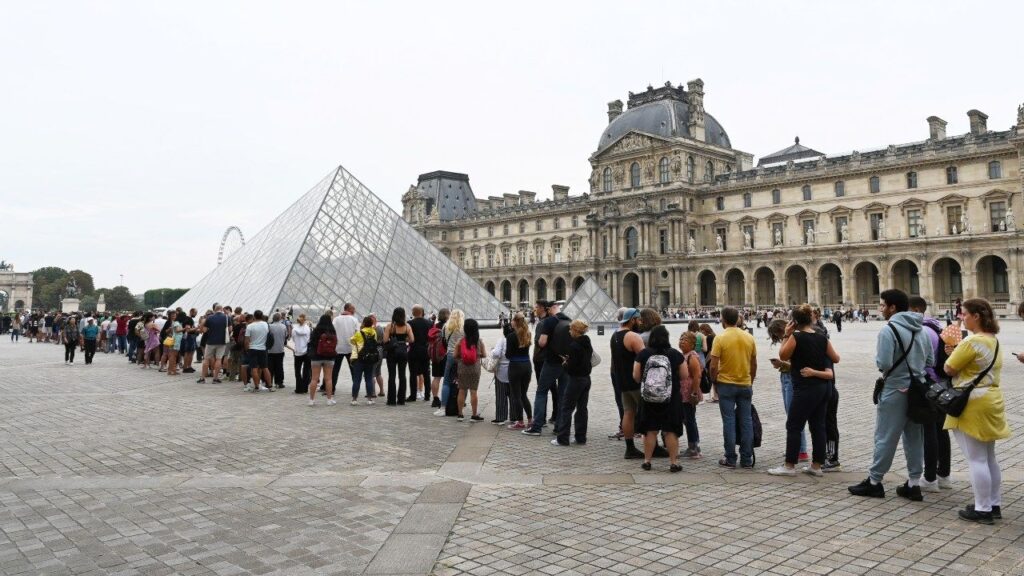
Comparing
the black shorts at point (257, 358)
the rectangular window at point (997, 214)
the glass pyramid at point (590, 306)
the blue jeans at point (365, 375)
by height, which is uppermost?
the rectangular window at point (997, 214)

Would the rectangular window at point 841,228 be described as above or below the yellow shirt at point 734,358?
above

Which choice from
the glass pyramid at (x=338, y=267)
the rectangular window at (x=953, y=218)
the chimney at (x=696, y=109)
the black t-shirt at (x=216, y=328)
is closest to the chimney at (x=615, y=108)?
the chimney at (x=696, y=109)

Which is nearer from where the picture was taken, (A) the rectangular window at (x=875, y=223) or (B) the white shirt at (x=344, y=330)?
(B) the white shirt at (x=344, y=330)

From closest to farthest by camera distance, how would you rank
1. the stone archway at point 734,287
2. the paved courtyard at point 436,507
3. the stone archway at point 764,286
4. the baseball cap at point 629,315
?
the paved courtyard at point 436,507, the baseball cap at point 629,315, the stone archway at point 764,286, the stone archway at point 734,287

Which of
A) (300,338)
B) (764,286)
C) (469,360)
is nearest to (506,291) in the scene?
(764,286)

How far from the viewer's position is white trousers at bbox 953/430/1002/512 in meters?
4.35

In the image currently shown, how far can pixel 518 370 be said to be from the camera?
8.05 metres

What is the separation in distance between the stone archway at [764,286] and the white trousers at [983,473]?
2005 inches

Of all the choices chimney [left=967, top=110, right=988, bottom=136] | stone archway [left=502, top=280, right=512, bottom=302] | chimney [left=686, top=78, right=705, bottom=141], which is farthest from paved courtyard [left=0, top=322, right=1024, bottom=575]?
stone archway [left=502, top=280, right=512, bottom=302]

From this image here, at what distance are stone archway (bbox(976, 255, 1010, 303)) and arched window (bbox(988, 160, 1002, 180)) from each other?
15.9ft

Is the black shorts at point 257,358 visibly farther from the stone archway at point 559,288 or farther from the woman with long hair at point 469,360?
the stone archway at point 559,288

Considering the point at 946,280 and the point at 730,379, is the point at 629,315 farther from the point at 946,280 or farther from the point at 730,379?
the point at 946,280

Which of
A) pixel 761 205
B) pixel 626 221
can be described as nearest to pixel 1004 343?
pixel 761 205

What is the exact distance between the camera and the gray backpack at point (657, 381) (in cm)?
585
